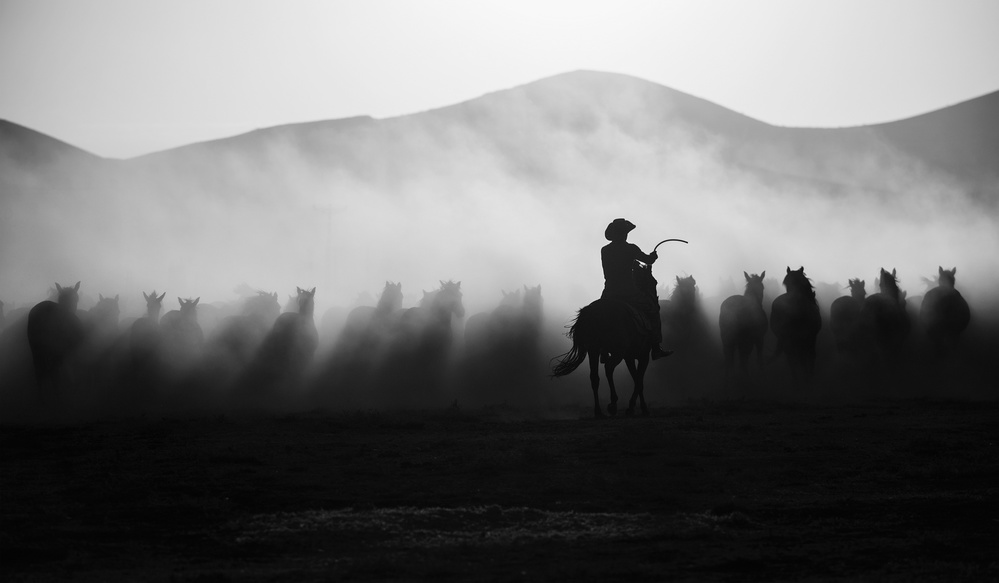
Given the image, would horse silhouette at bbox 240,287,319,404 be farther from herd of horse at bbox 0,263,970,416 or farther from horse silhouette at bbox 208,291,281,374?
horse silhouette at bbox 208,291,281,374

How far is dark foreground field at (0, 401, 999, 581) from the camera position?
26.1 feet

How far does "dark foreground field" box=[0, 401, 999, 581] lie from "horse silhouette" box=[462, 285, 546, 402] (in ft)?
36.3

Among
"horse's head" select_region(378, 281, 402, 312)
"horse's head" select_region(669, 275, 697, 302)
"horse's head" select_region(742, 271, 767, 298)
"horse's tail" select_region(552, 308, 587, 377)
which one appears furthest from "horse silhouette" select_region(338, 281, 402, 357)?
"horse's tail" select_region(552, 308, 587, 377)

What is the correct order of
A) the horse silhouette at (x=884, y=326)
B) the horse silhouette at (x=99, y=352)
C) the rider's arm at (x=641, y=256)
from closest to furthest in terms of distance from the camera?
the rider's arm at (x=641, y=256) → the horse silhouette at (x=99, y=352) → the horse silhouette at (x=884, y=326)

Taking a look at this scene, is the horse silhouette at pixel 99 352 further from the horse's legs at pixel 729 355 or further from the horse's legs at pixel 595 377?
the horse's legs at pixel 729 355

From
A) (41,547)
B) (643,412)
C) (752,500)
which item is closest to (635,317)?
(643,412)

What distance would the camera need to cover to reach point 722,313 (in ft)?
92.8

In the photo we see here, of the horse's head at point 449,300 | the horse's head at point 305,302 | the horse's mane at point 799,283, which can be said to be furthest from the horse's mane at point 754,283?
the horse's head at point 305,302

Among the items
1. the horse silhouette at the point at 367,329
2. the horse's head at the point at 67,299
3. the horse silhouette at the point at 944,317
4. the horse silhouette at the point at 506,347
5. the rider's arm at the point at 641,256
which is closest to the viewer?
the rider's arm at the point at 641,256

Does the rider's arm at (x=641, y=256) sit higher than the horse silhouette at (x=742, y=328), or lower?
higher

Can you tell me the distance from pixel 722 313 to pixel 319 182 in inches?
4461

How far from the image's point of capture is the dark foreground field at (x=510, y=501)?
7.95 meters

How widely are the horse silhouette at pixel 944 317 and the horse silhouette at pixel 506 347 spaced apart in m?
10.1

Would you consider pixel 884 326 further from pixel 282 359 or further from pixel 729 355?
pixel 282 359
